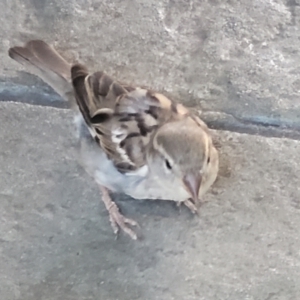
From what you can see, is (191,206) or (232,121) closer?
(191,206)

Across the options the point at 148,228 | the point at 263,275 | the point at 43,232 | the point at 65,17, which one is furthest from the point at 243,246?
the point at 65,17

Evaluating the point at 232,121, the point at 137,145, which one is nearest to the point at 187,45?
the point at 232,121

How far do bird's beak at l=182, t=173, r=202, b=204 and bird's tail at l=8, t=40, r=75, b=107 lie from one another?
0.61m

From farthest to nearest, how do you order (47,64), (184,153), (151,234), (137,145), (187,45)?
(187,45)
(47,64)
(151,234)
(137,145)
(184,153)

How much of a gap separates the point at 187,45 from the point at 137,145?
666 mm

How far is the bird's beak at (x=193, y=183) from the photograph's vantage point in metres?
1.87

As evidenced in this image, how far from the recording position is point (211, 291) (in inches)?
82.0

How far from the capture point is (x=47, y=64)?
2398mm

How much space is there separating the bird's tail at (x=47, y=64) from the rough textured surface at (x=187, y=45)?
97mm

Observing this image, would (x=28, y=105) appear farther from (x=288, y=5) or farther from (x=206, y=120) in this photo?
(x=288, y=5)

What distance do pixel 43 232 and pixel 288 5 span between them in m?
1.27

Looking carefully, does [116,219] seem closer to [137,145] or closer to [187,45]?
[137,145]

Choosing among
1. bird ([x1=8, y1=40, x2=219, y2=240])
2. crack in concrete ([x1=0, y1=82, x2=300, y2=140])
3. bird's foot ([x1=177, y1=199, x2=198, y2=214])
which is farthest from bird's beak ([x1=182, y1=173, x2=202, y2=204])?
crack in concrete ([x1=0, y1=82, x2=300, y2=140])

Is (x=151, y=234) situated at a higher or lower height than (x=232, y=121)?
lower
